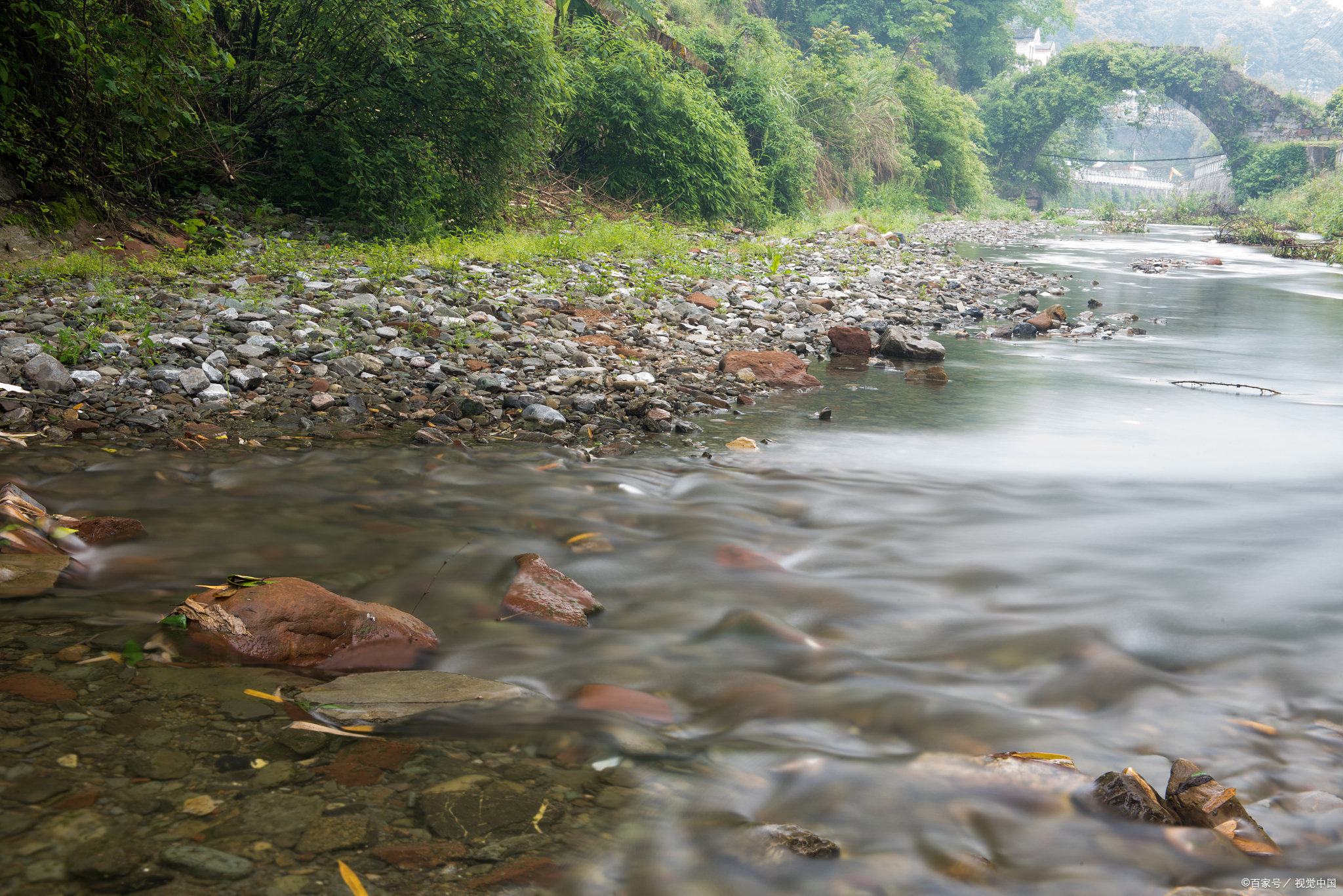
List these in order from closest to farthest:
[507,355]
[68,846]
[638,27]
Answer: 1. [68,846]
2. [507,355]
3. [638,27]

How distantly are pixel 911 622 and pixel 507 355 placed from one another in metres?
3.69

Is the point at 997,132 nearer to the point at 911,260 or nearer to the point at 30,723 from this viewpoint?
the point at 911,260

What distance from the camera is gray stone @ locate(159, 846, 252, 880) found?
1.42 metres

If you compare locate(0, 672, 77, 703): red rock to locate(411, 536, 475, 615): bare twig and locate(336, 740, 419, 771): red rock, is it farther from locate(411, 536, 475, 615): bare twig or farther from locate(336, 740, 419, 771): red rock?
locate(411, 536, 475, 615): bare twig

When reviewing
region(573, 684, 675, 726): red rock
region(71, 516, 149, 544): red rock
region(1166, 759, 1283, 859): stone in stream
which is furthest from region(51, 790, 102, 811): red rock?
region(1166, 759, 1283, 859): stone in stream

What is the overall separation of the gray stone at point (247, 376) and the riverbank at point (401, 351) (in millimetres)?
11

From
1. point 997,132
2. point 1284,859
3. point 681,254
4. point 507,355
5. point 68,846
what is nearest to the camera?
point 68,846

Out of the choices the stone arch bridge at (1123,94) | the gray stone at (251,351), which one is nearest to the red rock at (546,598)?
the gray stone at (251,351)

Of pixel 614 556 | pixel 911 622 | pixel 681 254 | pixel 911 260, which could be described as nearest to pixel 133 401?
pixel 614 556

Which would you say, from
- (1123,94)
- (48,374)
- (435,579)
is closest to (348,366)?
(48,374)

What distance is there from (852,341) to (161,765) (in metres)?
6.61

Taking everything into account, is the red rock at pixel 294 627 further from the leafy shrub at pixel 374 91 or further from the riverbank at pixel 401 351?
the leafy shrub at pixel 374 91

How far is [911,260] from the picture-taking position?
1470cm

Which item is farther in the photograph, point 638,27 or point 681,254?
point 638,27
